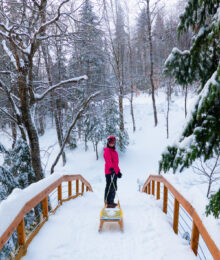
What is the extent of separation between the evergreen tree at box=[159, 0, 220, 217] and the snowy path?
1.44 meters

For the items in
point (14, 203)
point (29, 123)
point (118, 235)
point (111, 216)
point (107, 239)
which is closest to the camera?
point (14, 203)

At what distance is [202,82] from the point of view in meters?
2.96

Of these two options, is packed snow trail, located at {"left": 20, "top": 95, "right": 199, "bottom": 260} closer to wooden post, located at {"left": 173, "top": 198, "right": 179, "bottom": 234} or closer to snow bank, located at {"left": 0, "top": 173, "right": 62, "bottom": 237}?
wooden post, located at {"left": 173, "top": 198, "right": 179, "bottom": 234}

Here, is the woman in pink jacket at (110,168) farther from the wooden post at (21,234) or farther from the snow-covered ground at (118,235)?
the wooden post at (21,234)

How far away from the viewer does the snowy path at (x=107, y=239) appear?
10.0 ft

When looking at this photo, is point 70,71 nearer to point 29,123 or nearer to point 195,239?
point 29,123

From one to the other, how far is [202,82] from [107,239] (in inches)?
115

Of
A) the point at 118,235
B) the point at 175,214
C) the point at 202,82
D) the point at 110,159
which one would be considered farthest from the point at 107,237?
the point at 202,82

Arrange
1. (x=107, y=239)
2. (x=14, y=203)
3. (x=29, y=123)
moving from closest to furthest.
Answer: (x=14, y=203)
(x=107, y=239)
(x=29, y=123)

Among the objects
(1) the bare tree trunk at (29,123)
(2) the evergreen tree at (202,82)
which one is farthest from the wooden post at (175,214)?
(1) the bare tree trunk at (29,123)

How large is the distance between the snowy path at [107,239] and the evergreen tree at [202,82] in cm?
144

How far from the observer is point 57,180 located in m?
4.81

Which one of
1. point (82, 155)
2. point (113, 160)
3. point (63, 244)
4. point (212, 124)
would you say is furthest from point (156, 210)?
point (82, 155)

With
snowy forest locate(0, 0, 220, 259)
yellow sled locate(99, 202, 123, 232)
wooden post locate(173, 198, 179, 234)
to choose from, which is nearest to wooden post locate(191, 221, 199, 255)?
snowy forest locate(0, 0, 220, 259)
